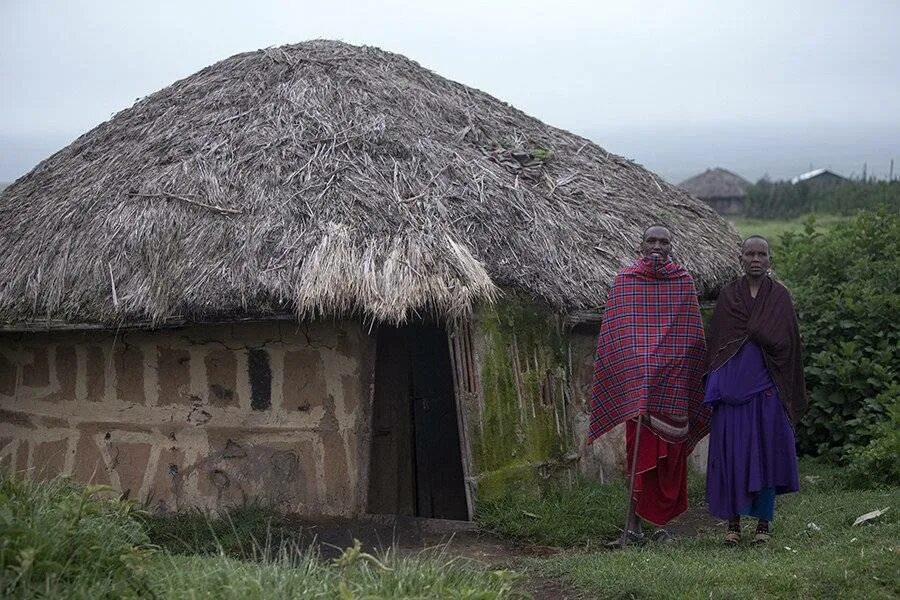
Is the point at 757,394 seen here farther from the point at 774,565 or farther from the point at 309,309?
the point at 309,309

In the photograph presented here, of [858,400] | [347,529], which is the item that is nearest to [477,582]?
[347,529]

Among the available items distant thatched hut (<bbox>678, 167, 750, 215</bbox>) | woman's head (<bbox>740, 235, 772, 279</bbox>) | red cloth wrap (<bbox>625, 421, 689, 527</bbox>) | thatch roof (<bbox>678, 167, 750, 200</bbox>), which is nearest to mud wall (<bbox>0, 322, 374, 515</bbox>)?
red cloth wrap (<bbox>625, 421, 689, 527</bbox>)

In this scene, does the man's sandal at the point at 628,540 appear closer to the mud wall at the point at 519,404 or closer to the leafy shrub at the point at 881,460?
the mud wall at the point at 519,404

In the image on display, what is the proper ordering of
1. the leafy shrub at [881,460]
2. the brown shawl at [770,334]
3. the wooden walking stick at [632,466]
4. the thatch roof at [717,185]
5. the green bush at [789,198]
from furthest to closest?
the thatch roof at [717,185]
the green bush at [789,198]
the leafy shrub at [881,460]
the wooden walking stick at [632,466]
the brown shawl at [770,334]

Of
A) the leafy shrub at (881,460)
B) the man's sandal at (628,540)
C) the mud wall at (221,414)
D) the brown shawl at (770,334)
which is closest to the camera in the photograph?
the brown shawl at (770,334)

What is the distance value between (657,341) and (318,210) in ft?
7.38

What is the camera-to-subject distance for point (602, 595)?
4.88 metres

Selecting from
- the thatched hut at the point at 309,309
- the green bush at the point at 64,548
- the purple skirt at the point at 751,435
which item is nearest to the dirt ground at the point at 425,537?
the thatched hut at the point at 309,309

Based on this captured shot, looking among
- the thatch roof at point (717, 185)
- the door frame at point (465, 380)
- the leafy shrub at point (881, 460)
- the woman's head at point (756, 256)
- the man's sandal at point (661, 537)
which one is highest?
the thatch roof at point (717, 185)

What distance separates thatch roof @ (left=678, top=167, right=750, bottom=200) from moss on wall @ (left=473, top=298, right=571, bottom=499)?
29.4 meters

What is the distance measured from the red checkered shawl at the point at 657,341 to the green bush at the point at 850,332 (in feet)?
7.59

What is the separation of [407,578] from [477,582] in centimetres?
33

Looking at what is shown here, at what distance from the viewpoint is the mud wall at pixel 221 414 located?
262 inches

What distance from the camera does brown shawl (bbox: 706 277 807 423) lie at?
5.62 meters
